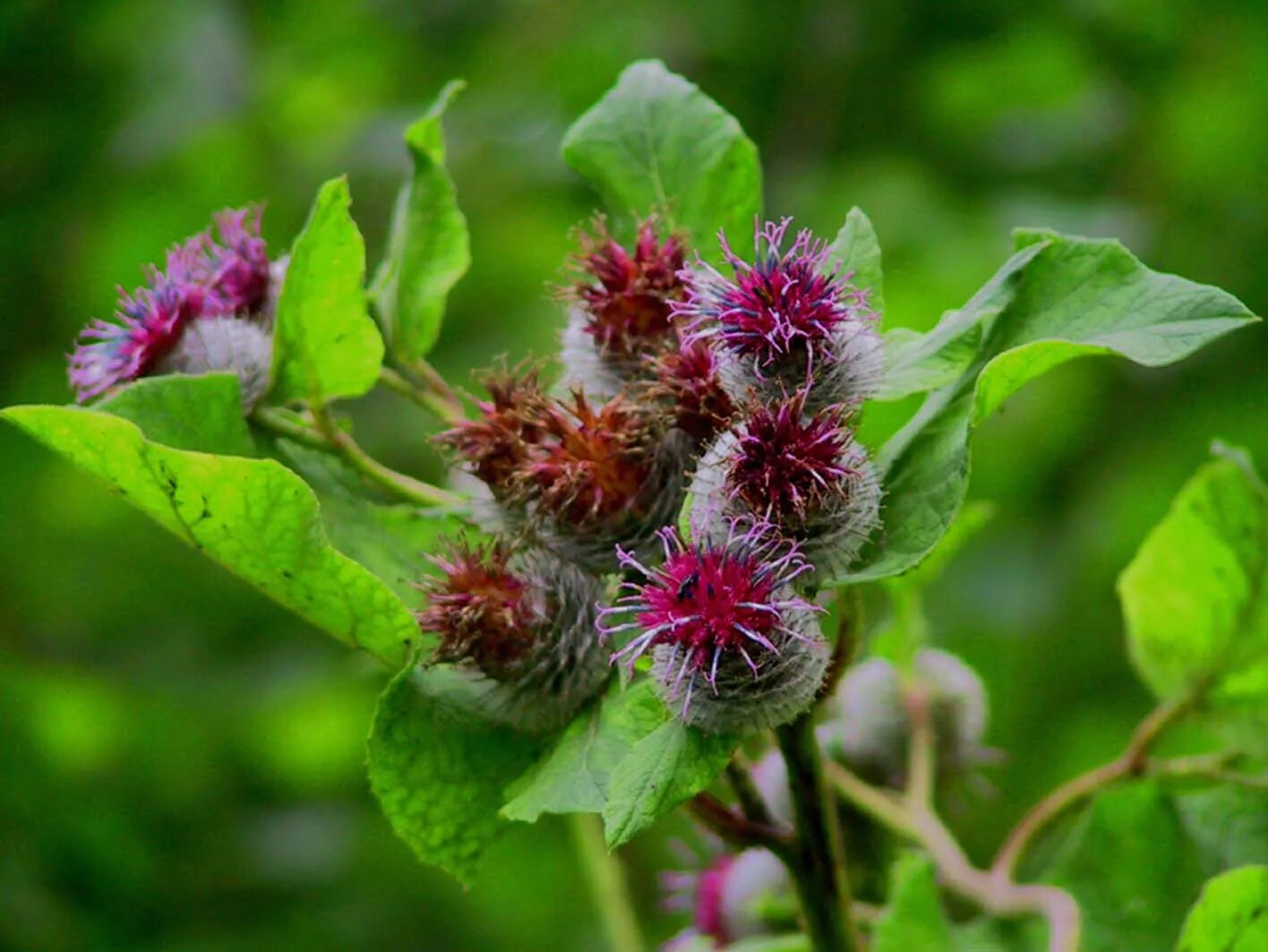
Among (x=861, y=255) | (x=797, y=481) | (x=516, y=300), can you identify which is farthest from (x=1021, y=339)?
(x=516, y=300)

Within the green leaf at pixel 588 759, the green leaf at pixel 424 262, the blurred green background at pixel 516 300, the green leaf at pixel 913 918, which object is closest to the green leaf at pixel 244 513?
the green leaf at pixel 588 759

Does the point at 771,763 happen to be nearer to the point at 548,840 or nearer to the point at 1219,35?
the point at 548,840

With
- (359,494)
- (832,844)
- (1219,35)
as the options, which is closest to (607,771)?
(832,844)

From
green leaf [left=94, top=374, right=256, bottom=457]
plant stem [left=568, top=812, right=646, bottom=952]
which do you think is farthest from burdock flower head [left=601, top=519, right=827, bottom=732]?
plant stem [left=568, top=812, right=646, bottom=952]

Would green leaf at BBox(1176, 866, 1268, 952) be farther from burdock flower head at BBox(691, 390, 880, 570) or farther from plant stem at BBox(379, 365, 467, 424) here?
plant stem at BBox(379, 365, 467, 424)

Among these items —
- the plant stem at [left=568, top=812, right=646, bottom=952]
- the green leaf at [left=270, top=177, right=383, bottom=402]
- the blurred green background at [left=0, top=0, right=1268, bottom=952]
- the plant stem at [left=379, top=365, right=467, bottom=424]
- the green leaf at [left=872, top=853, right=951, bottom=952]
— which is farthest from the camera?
the blurred green background at [left=0, top=0, right=1268, bottom=952]

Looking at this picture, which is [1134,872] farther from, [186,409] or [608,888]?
[186,409]
